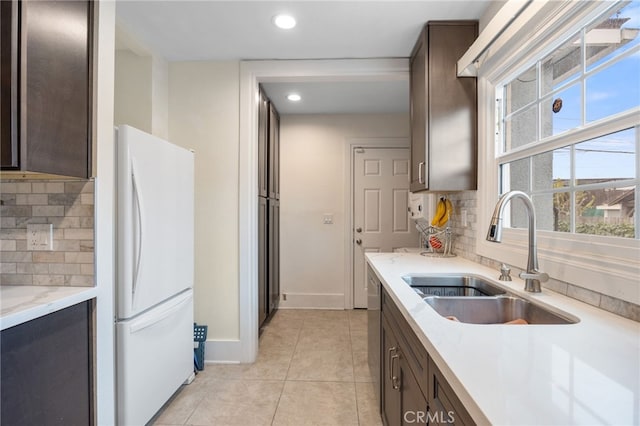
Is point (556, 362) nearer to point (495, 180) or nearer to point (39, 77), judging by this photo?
point (495, 180)

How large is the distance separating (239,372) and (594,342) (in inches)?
90.0

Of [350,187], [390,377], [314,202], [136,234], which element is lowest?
[390,377]

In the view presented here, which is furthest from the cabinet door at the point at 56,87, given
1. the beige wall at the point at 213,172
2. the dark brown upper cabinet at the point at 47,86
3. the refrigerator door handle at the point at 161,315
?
the beige wall at the point at 213,172

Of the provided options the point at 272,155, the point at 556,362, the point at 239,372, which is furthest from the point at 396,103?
the point at 556,362

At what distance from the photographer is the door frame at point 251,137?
101 inches

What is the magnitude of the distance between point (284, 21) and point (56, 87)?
1.33 metres

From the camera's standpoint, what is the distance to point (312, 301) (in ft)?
13.4

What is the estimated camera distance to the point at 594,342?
2.72 feet

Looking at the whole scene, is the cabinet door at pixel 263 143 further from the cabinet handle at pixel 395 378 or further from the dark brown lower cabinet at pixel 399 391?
the cabinet handle at pixel 395 378

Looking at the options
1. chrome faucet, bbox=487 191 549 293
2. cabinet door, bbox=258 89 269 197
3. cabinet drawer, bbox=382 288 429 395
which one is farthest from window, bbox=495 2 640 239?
cabinet door, bbox=258 89 269 197

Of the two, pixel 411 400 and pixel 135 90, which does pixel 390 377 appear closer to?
pixel 411 400

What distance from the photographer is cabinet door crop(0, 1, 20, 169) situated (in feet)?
3.57

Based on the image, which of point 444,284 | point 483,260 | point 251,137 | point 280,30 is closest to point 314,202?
point 251,137

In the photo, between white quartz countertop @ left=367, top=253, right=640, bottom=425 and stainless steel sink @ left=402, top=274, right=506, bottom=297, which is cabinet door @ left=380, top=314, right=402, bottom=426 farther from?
white quartz countertop @ left=367, top=253, right=640, bottom=425
